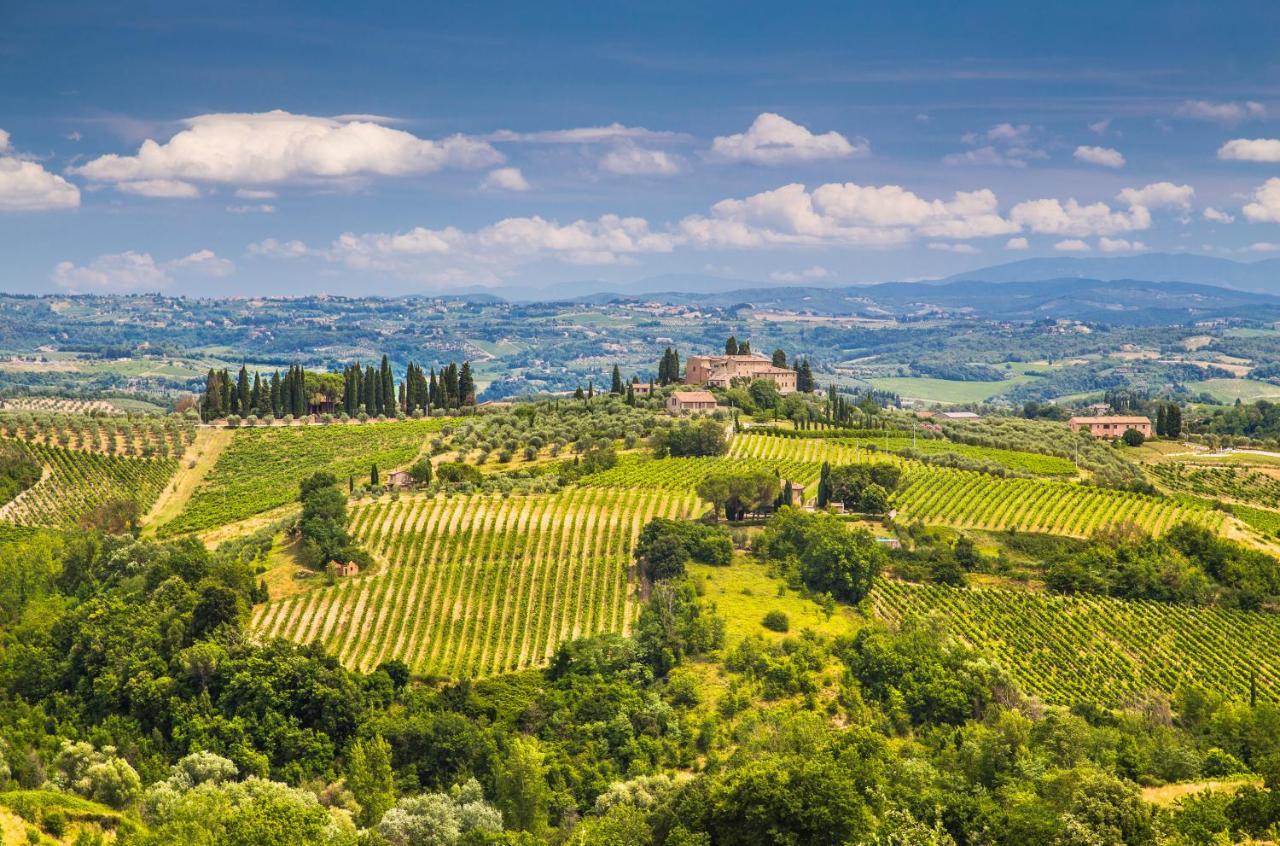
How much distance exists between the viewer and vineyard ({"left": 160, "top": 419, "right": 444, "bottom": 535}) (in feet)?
286

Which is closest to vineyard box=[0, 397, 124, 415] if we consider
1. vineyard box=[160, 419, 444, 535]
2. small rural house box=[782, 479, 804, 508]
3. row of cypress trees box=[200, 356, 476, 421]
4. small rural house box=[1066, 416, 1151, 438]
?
row of cypress trees box=[200, 356, 476, 421]

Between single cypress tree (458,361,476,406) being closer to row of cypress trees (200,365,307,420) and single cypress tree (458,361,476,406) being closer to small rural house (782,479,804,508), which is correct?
row of cypress trees (200,365,307,420)

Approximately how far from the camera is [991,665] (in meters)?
54.8

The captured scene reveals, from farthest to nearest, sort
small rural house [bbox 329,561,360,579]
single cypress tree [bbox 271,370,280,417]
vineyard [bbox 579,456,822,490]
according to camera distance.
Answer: single cypress tree [bbox 271,370,280,417]
vineyard [bbox 579,456,822,490]
small rural house [bbox 329,561,360,579]

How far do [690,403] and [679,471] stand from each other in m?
27.7

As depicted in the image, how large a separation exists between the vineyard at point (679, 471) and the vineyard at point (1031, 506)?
27.1ft

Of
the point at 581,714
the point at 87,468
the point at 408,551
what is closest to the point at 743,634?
the point at 581,714

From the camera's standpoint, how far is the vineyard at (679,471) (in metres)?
82.9

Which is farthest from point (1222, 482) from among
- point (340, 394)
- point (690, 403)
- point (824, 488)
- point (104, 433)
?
point (104, 433)

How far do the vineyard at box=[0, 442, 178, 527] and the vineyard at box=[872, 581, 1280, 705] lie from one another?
57485 mm

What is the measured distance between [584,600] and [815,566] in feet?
43.3

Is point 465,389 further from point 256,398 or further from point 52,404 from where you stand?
point 52,404

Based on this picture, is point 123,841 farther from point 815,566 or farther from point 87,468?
point 87,468

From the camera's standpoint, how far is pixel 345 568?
68125mm
